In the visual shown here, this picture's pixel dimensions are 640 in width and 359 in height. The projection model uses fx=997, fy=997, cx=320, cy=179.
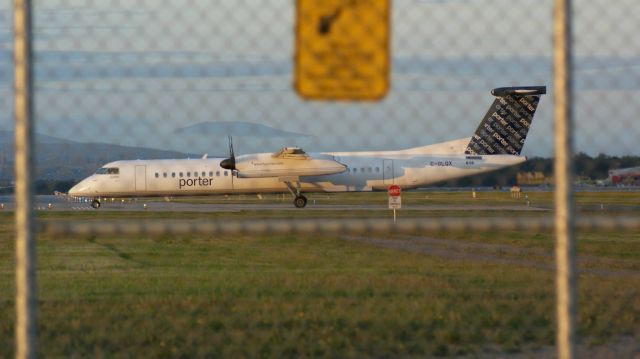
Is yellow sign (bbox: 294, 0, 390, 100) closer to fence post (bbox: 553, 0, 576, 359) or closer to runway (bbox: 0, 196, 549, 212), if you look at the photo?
fence post (bbox: 553, 0, 576, 359)

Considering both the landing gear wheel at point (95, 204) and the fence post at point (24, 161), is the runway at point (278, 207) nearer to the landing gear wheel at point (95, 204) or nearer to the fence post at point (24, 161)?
the landing gear wheel at point (95, 204)

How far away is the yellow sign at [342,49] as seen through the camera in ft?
16.5

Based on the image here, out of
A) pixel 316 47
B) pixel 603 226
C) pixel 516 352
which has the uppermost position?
pixel 316 47

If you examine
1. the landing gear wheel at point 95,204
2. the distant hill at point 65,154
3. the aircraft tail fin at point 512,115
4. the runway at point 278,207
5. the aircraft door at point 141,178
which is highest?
the aircraft door at point 141,178

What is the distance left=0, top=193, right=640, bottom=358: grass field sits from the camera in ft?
30.2

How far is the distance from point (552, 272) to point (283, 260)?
5.05 metres

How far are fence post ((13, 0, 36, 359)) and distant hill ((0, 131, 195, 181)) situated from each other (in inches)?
8.2

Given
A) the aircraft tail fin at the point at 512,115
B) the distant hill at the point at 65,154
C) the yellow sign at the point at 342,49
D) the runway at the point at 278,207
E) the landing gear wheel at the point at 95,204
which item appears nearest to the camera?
the yellow sign at the point at 342,49

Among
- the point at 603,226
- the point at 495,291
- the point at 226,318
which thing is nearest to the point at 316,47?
the point at 603,226

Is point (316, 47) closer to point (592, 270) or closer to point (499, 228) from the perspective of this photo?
point (499, 228)

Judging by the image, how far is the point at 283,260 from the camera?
1830cm

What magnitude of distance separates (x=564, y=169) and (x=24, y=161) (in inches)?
110

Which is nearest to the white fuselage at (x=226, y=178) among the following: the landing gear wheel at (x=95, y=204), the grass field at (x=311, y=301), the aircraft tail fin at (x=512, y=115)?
the landing gear wheel at (x=95, y=204)

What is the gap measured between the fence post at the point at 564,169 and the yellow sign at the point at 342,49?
892mm
